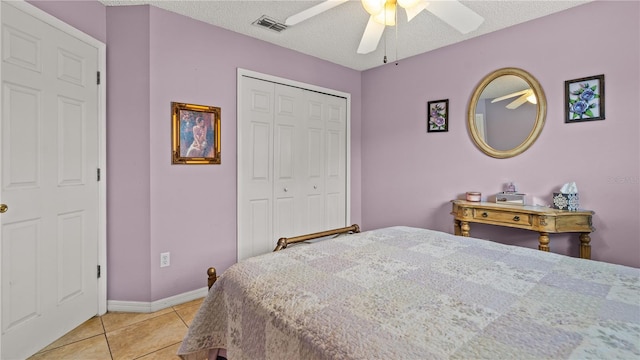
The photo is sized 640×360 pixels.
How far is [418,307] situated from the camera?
38.5 inches

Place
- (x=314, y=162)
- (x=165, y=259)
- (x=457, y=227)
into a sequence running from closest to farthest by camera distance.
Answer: (x=165, y=259) → (x=457, y=227) → (x=314, y=162)

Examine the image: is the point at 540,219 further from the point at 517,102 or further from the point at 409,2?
the point at 409,2

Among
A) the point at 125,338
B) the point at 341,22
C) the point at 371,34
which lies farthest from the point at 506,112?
the point at 125,338

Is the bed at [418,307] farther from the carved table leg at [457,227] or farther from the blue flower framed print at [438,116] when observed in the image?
the blue flower framed print at [438,116]

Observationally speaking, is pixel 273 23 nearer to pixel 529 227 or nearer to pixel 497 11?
pixel 497 11

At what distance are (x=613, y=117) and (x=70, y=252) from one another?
13.2 ft

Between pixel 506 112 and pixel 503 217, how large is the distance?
3.24 ft

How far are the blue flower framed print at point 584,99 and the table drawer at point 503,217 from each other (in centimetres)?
86

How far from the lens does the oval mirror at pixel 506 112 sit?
2.60m

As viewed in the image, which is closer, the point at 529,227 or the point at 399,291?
the point at 399,291

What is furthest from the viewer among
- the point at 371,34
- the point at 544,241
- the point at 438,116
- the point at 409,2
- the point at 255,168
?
the point at 438,116

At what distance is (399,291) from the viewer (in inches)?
43.6

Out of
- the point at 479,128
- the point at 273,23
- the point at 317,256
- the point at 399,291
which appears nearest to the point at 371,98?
the point at 479,128

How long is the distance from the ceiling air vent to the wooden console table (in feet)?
7.62
